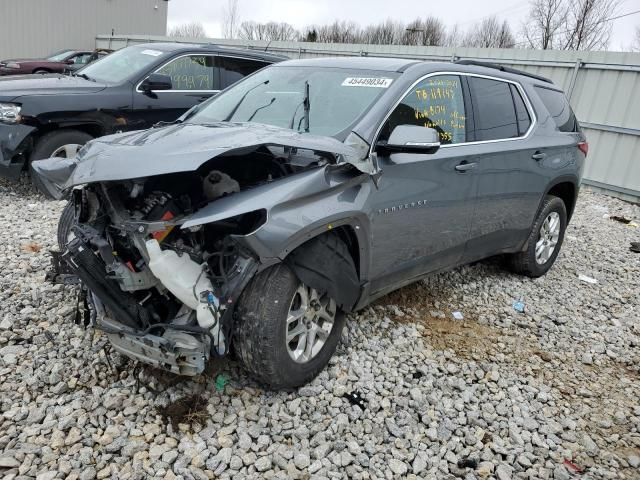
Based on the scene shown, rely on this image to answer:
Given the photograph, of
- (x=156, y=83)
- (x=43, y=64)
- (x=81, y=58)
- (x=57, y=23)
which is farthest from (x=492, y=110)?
(x=57, y=23)

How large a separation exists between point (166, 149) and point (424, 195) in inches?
63.8

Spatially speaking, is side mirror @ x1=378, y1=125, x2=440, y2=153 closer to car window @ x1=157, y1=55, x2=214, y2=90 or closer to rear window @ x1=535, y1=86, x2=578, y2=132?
rear window @ x1=535, y1=86, x2=578, y2=132

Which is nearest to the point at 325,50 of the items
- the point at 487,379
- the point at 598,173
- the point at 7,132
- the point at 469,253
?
the point at 598,173

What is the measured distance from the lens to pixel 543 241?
4.97 meters

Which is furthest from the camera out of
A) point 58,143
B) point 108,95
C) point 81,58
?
point 81,58

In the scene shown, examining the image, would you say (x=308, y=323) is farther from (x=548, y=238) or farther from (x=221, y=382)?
(x=548, y=238)

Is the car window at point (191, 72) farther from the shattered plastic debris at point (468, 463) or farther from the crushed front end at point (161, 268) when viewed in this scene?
the shattered plastic debris at point (468, 463)

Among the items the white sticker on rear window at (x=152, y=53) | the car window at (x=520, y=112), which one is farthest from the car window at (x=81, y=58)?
the car window at (x=520, y=112)

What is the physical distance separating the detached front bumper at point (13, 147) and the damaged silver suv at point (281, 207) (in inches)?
93.0

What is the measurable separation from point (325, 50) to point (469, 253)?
1084 cm

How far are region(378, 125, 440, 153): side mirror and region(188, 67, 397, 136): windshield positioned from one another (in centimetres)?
29

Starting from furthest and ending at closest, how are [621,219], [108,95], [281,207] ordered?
[621,219] → [108,95] → [281,207]

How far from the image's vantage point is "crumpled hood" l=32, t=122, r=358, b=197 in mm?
2414

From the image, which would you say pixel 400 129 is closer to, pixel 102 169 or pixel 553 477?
pixel 102 169
